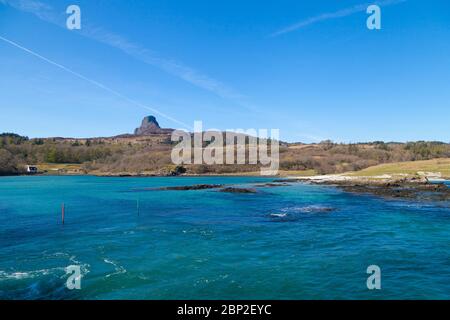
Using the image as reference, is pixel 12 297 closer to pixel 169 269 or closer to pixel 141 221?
pixel 169 269

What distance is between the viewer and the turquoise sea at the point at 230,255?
68.1 ft

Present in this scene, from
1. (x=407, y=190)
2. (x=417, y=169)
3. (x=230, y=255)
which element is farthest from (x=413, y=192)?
(x=230, y=255)

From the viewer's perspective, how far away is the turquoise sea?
68.1 feet

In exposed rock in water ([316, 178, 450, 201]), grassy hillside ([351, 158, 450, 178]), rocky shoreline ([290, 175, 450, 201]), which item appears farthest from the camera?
grassy hillside ([351, 158, 450, 178])

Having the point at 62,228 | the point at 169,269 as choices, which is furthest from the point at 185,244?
the point at 62,228

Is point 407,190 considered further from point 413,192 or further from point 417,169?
point 417,169

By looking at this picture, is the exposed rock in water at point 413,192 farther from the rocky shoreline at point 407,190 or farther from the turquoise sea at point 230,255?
the turquoise sea at point 230,255

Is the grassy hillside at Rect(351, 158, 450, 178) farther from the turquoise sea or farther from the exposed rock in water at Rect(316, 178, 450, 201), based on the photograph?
the turquoise sea

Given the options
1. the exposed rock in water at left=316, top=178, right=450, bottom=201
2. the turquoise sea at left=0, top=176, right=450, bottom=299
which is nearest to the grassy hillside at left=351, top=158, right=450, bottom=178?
the exposed rock in water at left=316, top=178, right=450, bottom=201

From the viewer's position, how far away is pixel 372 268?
24172 millimetres

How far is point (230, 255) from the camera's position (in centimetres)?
2806

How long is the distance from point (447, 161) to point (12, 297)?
156997 mm

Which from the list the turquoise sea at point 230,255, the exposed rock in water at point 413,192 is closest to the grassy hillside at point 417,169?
the exposed rock in water at point 413,192

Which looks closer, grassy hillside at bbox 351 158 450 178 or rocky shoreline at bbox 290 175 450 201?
rocky shoreline at bbox 290 175 450 201
